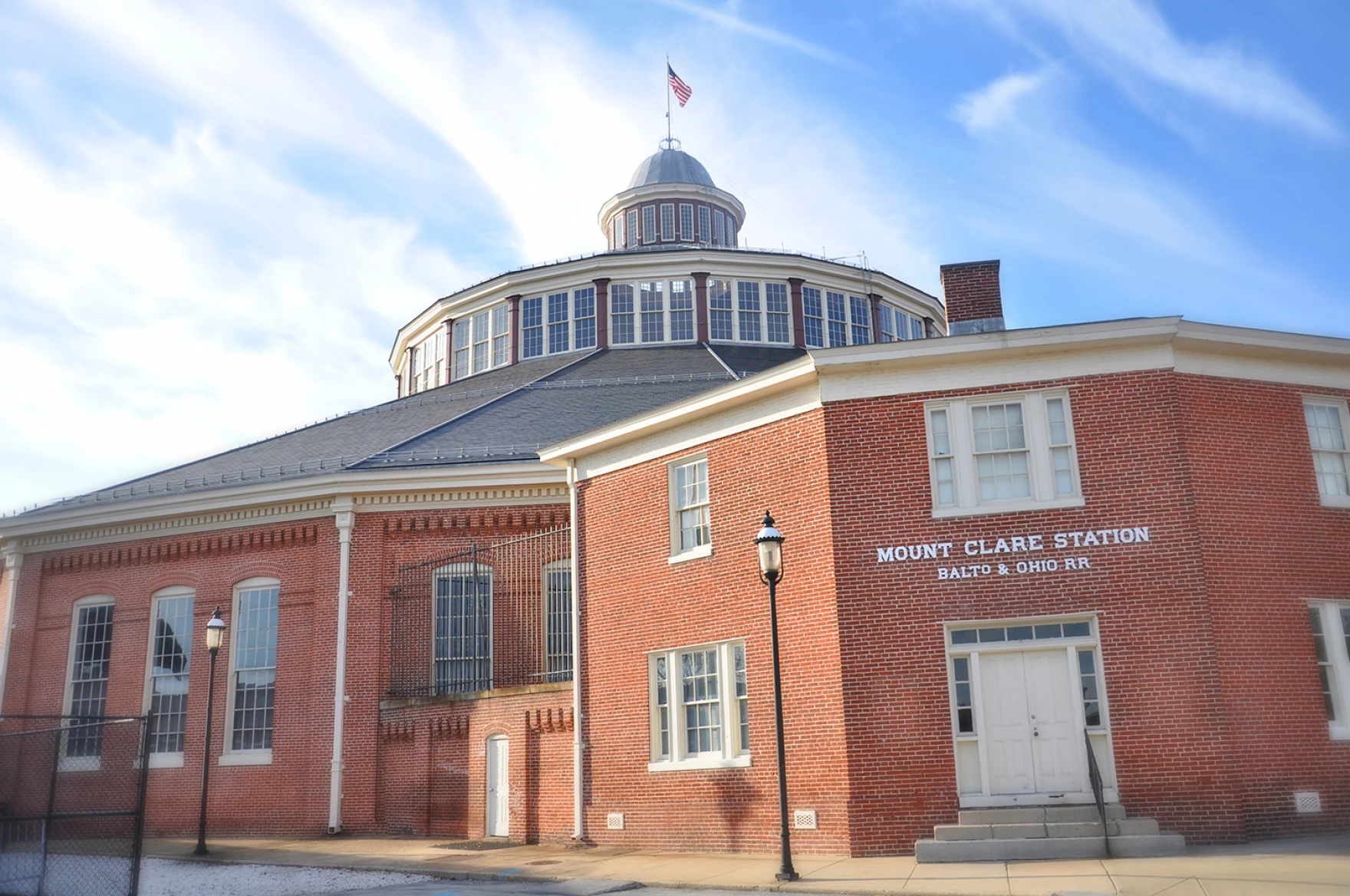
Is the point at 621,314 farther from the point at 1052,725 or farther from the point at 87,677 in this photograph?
the point at 1052,725

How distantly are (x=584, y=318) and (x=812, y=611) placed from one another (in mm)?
18378

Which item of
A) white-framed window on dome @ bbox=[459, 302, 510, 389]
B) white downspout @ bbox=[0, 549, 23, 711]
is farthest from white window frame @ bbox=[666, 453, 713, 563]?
white downspout @ bbox=[0, 549, 23, 711]

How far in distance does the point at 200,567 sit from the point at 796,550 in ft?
47.7

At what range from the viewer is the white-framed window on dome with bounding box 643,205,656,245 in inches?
1540

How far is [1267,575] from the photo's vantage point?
16250 millimetres

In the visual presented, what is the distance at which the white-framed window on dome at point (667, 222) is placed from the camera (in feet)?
128

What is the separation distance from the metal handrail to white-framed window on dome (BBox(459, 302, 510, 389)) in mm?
22644

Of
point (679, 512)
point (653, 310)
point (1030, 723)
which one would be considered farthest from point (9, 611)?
point (1030, 723)

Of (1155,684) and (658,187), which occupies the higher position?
(658,187)

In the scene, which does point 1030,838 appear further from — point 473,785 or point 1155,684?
point 473,785

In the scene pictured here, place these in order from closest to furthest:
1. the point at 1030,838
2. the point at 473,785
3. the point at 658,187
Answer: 1. the point at 1030,838
2. the point at 473,785
3. the point at 658,187

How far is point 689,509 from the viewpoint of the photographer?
747 inches

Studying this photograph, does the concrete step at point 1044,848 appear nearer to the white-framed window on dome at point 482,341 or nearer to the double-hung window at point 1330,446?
the double-hung window at point 1330,446

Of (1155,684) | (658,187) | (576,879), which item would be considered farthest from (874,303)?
(576,879)
